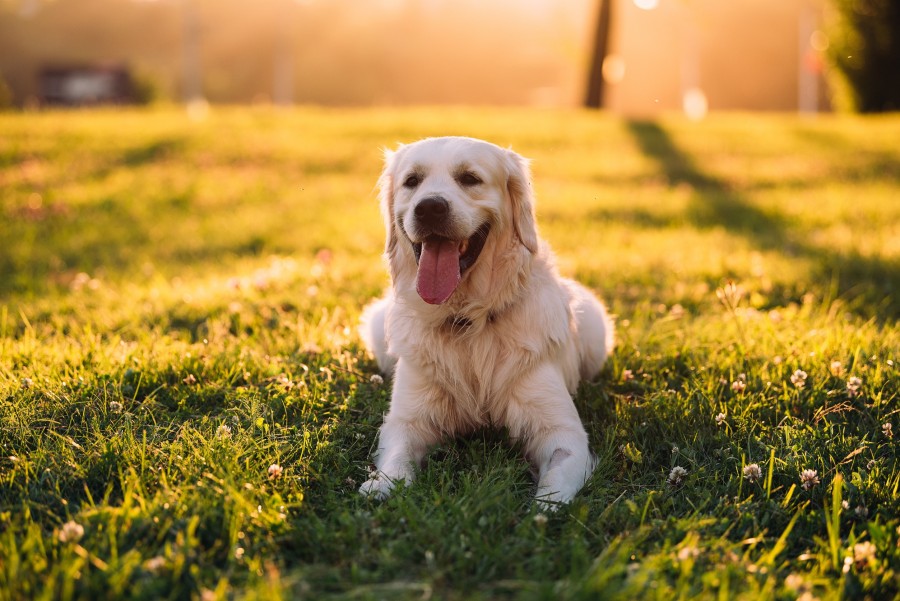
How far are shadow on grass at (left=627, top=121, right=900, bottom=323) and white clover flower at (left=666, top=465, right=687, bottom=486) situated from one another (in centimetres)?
267

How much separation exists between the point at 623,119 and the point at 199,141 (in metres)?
8.72

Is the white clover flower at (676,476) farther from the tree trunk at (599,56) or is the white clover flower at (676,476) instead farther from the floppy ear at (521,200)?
the tree trunk at (599,56)

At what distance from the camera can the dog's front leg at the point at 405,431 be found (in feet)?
10.9

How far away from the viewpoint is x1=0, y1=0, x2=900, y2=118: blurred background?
46219 millimetres

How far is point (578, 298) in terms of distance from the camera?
4.39 metres

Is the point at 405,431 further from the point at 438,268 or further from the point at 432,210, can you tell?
the point at 432,210

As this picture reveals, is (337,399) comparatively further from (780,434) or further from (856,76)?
(856,76)

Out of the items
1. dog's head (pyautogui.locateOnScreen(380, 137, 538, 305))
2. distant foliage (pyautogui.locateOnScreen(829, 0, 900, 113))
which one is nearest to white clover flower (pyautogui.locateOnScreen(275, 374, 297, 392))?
dog's head (pyautogui.locateOnScreen(380, 137, 538, 305))

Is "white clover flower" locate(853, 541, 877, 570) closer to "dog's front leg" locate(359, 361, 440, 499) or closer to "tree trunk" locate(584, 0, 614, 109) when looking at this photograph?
"dog's front leg" locate(359, 361, 440, 499)

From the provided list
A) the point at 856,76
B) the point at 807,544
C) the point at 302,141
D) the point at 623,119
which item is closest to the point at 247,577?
the point at 807,544

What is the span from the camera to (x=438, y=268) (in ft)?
11.9

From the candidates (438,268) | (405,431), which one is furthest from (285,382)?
(438,268)

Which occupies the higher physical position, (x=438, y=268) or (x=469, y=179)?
(x=469, y=179)

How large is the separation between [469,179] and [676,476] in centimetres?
159
